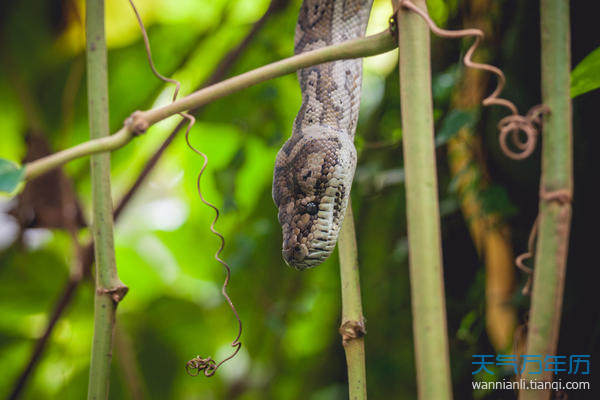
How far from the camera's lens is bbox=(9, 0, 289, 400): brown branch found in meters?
1.66

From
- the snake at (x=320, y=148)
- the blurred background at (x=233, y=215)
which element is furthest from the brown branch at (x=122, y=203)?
the snake at (x=320, y=148)

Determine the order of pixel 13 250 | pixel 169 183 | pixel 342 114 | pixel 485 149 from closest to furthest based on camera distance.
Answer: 1. pixel 342 114
2. pixel 485 149
3. pixel 13 250
4. pixel 169 183

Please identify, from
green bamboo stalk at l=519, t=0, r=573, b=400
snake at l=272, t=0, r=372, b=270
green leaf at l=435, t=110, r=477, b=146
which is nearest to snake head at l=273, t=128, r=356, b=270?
snake at l=272, t=0, r=372, b=270

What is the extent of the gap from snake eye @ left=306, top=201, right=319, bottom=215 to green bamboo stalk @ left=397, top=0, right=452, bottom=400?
531 mm

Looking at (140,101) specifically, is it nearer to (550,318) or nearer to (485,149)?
(485,149)

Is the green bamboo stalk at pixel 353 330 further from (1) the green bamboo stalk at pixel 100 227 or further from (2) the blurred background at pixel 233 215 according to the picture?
(2) the blurred background at pixel 233 215

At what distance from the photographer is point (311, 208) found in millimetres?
1105

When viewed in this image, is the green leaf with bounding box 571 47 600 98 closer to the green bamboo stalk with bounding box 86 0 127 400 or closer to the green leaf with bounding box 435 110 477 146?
the green leaf with bounding box 435 110 477 146

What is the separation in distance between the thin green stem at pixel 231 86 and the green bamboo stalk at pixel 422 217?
1.3 inches

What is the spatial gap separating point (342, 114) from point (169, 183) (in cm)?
109

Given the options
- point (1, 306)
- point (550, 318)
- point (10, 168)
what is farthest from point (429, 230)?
point (1, 306)

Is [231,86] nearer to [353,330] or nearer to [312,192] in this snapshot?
[353,330]

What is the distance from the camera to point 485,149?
4.50 feet

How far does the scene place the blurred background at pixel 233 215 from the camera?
134 centimetres
